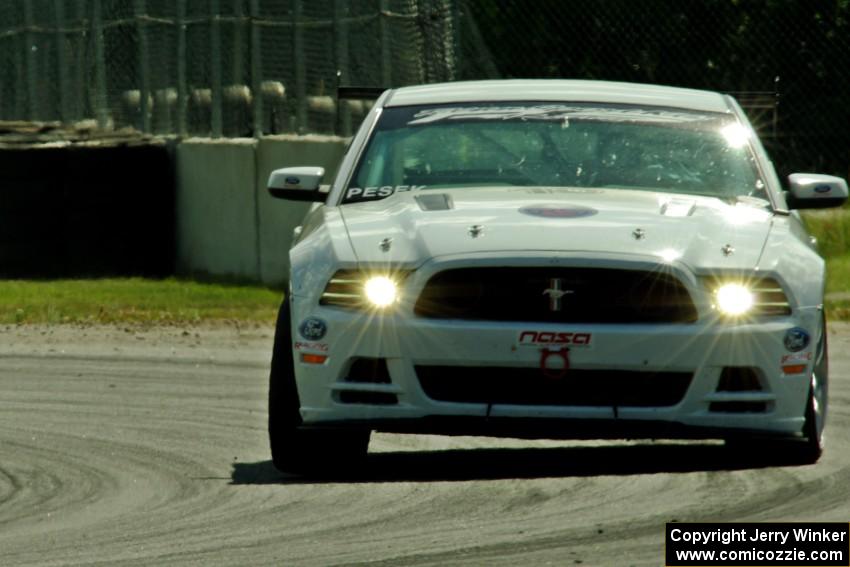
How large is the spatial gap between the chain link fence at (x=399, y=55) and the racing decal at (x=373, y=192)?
28.5ft

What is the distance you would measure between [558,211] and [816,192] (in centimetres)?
139

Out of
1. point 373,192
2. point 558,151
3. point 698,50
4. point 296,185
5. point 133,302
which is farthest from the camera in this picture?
point 698,50

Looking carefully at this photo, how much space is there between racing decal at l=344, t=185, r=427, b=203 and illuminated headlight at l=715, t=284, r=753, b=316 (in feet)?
5.02

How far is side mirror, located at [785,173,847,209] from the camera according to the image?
8.08 metres

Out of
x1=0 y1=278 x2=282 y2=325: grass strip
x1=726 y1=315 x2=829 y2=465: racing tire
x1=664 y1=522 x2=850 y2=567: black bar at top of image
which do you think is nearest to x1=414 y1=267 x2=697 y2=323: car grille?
x1=726 y1=315 x2=829 y2=465: racing tire

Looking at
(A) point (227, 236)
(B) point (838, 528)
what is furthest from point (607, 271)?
(A) point (227, 236)

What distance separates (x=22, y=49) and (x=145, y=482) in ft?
45.1

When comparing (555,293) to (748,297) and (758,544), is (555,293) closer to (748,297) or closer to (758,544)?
(748,297)

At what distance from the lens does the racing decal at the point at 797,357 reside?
689 centimetres

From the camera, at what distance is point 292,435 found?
7.18 meters

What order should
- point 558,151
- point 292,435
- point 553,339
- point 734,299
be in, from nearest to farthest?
point 553,339, point 734,299, point 292,435, point 558,151

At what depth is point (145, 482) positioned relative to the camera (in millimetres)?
7441

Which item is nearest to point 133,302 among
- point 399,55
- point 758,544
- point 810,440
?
point 399,55

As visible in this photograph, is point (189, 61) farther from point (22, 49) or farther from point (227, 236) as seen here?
point (22, 49)
